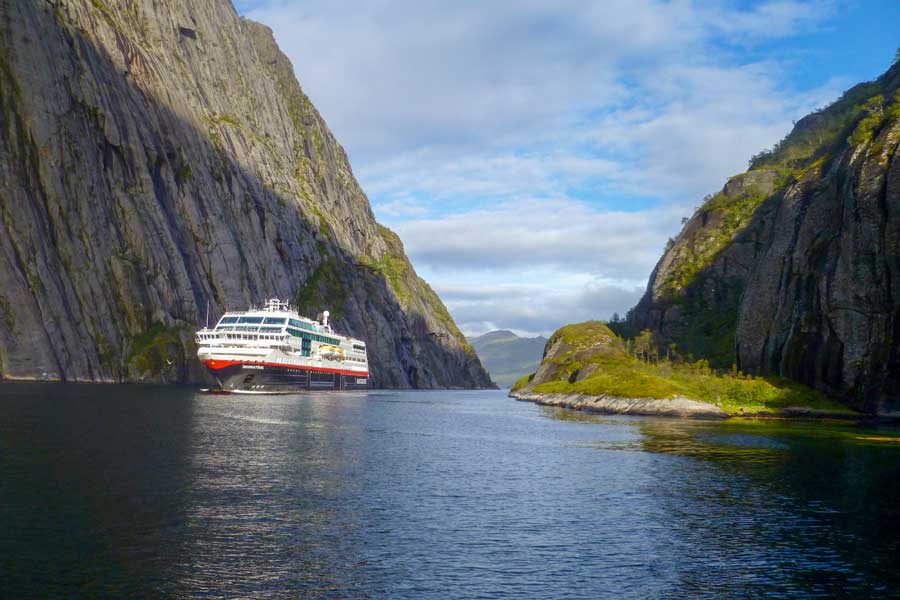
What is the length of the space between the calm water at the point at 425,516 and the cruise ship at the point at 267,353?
2461 inches

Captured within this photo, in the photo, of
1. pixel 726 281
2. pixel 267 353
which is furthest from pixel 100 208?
pixel 726 281

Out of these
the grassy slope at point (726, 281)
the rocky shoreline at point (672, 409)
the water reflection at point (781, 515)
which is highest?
the grassy slope at point (726, 281)

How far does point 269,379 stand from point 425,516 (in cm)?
10454

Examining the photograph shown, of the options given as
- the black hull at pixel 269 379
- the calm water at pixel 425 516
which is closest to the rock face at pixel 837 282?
the calm water at pixel 425 516

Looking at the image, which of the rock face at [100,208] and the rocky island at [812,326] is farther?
the rock face at [100,208]

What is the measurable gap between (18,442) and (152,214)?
129 meters

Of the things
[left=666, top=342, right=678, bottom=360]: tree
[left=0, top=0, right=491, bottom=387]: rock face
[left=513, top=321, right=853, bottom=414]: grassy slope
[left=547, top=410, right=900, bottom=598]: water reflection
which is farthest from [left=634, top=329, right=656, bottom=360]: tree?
[left=547, top=410, right=900, bottom=598]: water reflection

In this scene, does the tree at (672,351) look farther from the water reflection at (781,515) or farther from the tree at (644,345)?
the water reflection at (781,515)

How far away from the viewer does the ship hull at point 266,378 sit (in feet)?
416

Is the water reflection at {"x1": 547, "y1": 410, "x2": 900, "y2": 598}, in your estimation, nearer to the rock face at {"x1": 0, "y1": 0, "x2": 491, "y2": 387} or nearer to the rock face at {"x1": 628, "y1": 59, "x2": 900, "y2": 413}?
the rock face at {"x1": 628, "y1": 59, "x2": 900, "y2": 413}

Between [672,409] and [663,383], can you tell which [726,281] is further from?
[672,409]

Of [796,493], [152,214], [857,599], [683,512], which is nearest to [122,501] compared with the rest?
[683,512]

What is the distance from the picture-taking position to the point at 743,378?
119688mm

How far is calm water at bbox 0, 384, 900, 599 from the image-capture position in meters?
24.1
